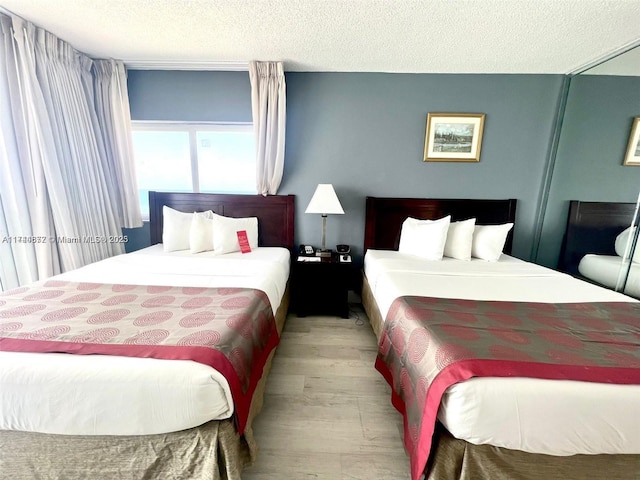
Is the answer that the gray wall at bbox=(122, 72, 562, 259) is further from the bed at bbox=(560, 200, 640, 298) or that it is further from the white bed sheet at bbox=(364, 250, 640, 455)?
the white bed sheet at bbox=(364, 250, 640, 455)

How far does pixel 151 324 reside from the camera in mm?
1192

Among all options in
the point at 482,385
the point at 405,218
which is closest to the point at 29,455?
the point at 482,385

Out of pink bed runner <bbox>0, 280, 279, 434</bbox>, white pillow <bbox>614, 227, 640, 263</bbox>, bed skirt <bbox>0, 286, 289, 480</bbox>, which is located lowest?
bed skirt <bbox>0, 286, 289, 480</bbox>

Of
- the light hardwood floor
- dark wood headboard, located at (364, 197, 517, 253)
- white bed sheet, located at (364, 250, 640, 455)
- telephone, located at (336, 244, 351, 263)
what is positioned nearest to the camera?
white bed sheet, located at (364, 250, 640, 455)

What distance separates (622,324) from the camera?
129 centimetres

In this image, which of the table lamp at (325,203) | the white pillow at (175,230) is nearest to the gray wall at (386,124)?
the table lamp at (325,203)

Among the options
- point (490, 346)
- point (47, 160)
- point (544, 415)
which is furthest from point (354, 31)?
point (47, 160)

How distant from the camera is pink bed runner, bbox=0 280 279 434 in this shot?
3.30ft

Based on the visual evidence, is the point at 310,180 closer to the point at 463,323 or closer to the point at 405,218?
the point at 405,218

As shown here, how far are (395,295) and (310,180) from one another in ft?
5.41

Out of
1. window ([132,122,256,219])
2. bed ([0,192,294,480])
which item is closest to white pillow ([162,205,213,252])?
window ([132,122,256,219])

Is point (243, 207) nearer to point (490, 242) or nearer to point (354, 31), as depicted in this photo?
point (354, 31)

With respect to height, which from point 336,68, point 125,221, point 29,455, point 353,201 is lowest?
point 29,455

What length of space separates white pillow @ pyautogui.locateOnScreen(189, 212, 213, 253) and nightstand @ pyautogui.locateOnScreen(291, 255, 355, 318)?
35.6 inches
